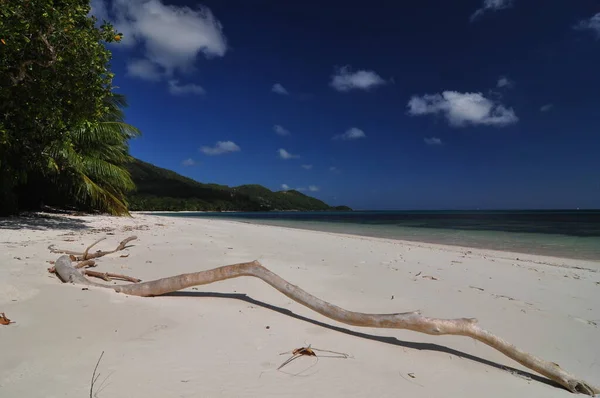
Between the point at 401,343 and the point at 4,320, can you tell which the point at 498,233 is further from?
the point at 4,320

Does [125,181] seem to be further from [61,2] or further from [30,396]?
[30,396]

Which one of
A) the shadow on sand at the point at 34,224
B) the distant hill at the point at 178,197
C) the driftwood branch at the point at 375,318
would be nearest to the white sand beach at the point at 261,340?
the driftwood branch at the point at 375,318

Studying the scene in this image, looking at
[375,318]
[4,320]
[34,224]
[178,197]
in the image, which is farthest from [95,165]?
[178,197]

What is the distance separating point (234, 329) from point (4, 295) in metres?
2.30

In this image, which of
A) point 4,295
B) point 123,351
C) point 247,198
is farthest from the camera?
point 247,198

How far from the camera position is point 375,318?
291cm

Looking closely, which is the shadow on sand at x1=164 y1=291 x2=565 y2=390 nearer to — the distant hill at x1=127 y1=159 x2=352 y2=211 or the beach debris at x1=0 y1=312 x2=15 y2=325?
the beach debris at x1=0 y1=312 x2=15 y2=325

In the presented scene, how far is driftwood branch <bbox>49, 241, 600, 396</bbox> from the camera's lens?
2.38 meters

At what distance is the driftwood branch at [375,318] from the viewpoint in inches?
93.9

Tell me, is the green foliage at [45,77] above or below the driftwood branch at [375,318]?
above

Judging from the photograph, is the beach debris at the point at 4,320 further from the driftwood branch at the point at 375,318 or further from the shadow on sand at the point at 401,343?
the shadow on sand at the point at 401,343

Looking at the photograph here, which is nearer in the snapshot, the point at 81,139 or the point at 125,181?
the point at 81,139

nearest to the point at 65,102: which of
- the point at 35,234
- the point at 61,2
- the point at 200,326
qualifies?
the point at 61,2

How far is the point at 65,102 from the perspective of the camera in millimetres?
9617
